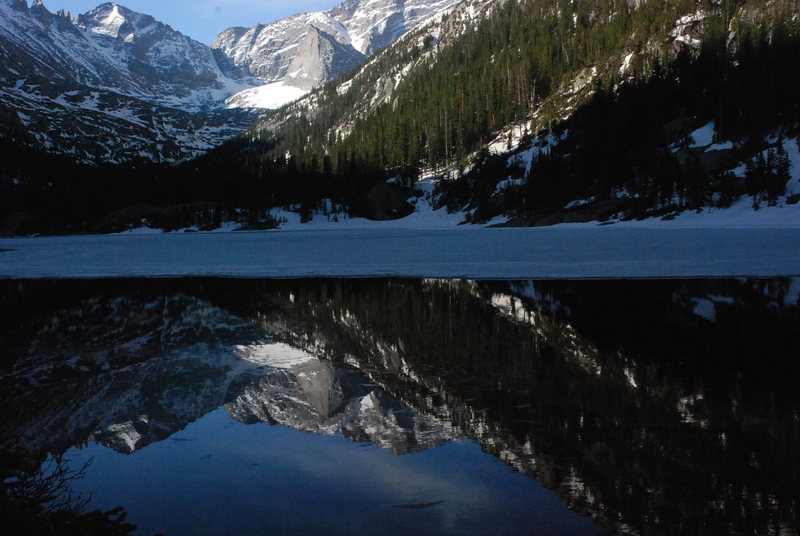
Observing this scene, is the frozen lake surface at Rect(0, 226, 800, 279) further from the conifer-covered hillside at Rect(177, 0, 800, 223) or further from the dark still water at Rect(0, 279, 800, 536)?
the conifer-covered hillside at Rect(177, 0, 800, 223)

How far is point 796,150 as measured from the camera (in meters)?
65.3

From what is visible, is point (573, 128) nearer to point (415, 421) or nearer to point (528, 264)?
point (528, 264)

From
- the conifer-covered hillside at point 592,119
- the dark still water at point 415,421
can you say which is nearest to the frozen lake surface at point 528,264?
the dark still water at point 415,421

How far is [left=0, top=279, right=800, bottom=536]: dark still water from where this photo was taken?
18.3 feet

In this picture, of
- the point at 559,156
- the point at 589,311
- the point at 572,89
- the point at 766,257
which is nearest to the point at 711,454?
the point at 589,311

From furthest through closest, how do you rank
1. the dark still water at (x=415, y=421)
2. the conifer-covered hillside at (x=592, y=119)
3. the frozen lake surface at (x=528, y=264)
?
1. the conifer-covered hillside at (x=592, y=119)
2. the frozen lake surface at (x=528, y=264)
3. the dark still water at (x=415, y=421)

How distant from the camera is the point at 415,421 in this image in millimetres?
8156

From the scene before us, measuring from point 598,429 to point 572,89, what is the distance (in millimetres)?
110784

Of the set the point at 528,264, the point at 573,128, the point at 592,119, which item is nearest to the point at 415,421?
the point at 528,264

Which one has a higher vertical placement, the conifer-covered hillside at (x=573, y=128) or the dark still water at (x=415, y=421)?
the conifer-covered hillside at (x=573, y=128)

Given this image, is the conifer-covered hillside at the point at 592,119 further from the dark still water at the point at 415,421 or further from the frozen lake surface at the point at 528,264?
the dark still water at the point at 415,421

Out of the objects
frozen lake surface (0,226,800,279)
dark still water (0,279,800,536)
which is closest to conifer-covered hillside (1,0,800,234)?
frozen lake surface (0,226,800,279)

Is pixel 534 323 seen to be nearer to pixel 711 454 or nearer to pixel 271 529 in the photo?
pixel 711 454

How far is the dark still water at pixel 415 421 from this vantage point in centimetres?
557
